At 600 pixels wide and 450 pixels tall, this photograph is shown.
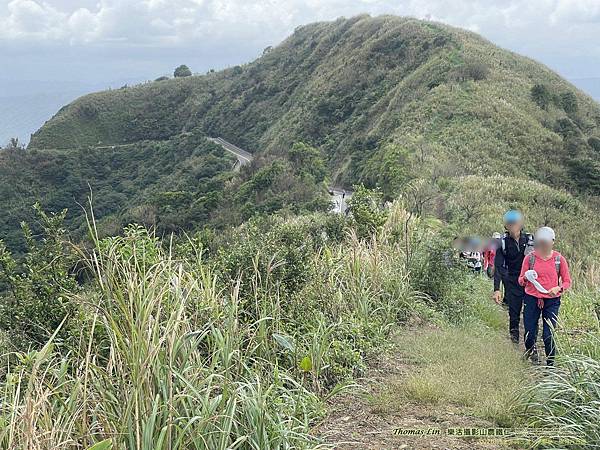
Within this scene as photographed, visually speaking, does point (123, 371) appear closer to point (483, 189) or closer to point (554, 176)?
point (483, 189)

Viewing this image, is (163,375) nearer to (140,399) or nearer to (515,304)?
(140,399)

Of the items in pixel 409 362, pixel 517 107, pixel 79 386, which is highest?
pixel 517 107

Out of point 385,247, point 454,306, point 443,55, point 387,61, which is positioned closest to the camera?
point 454,306

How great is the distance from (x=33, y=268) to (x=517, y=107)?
3065cm

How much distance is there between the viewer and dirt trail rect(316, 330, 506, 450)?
320cm

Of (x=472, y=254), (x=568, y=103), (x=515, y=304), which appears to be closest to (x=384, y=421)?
(x=515, y=304)

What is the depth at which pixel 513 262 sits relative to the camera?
556 centimetres

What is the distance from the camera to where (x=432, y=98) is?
3231 centimetres

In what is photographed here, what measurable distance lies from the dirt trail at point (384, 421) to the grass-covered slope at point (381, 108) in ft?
49.1

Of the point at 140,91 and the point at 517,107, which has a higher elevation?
the point at 140,91

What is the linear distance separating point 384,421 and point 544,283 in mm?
2045

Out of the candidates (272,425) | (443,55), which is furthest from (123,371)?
(443,55)

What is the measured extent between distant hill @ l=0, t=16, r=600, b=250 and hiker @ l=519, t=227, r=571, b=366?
1367cm

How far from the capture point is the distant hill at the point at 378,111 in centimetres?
2564
